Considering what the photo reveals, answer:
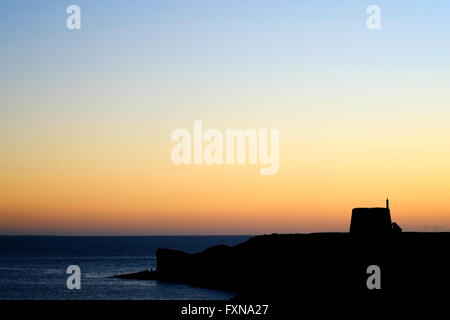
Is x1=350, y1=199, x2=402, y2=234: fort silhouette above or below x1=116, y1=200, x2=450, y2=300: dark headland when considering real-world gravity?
above

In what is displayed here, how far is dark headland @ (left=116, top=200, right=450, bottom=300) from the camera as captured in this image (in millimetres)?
39062

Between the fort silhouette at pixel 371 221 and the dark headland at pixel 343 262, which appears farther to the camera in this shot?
the fort silhouette at pixel 371 221

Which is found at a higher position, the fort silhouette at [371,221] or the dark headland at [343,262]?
the fort silhouette at [371,221]

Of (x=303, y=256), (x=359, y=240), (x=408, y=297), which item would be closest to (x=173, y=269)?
(x=303, y=256)

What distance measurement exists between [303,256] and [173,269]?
54.9 meters

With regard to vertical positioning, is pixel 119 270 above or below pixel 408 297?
below

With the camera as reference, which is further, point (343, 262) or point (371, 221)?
point (371, 221)

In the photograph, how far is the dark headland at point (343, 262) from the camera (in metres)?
39.1

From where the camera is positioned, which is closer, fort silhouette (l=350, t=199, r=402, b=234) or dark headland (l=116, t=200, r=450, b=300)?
dark headland (l=116, t=200, r=450, b=300)

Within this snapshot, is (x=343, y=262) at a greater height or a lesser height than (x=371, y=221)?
lesser

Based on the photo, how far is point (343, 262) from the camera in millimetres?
57719
